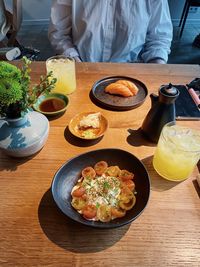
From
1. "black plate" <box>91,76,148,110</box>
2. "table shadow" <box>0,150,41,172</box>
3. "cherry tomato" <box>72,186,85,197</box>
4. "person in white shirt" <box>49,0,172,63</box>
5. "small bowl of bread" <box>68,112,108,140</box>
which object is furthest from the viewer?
"person in white shirt" <box>49,0,172,63</box>

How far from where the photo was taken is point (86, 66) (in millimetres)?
1302

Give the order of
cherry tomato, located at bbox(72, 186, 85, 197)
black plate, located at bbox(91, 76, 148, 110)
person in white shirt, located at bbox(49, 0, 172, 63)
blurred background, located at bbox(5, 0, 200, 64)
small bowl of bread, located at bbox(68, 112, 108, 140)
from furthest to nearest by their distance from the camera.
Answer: blurred background, located at bbox(5, 0, 200, 64) < person in white shirt, located at bbox(49, 0, 172, 63) < black plate, located at bbox(91, 76, 148, 110) < small bowl of bread, located at bbox(68, 112, 108, 140) < cherry tomato, located at bbox(72, 186, 85, 197)

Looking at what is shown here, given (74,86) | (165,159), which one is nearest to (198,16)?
(74,86)

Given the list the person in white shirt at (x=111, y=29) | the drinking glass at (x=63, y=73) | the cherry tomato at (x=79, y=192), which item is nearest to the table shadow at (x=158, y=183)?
the cherry tomato at (x=79, y=192)

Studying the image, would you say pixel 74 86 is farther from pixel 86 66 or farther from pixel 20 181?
pixel 20 181

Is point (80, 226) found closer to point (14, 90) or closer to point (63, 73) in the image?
point (14, 90)

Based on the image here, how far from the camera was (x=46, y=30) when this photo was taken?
4055 millimetres

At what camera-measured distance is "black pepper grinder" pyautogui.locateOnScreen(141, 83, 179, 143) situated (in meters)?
0.78

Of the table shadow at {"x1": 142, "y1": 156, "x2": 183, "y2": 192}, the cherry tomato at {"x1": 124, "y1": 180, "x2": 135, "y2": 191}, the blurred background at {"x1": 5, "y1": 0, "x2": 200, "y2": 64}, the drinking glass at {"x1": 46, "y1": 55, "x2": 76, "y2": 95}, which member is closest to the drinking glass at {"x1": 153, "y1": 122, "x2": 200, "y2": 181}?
the table shadow at {"x1": 142, "y1": 156, "x2": 183, "y2": 192}

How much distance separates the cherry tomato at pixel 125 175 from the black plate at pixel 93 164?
0.05 feet

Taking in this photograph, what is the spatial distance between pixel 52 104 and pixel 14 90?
44 cm

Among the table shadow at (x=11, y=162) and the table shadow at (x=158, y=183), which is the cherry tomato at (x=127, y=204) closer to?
the table shadow at (x=158, y=183)

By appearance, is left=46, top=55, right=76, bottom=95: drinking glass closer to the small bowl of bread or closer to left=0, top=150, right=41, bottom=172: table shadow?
the small bowl of bread

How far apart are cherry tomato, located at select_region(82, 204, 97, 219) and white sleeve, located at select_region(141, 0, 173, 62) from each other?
1238 millimetres
